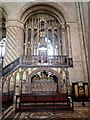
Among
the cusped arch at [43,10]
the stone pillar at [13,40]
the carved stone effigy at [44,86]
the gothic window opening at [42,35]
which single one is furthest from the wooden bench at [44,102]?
the cusped arch at [43,10]

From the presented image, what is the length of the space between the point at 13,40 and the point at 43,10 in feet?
16.5

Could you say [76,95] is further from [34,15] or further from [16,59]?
[34,15]

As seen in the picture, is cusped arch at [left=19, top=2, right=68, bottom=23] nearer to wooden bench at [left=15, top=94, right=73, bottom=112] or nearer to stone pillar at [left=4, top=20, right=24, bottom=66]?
stone pillar at [left=4, top=20, right=24, bottom=66]

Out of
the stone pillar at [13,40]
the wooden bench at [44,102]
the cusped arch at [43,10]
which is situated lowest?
the wooden bench at [44,102]

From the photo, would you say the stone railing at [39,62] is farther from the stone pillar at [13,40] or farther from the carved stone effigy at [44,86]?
the carved stone effigy at [44,86]

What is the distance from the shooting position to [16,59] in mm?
11875

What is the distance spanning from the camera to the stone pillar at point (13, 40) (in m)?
12.8

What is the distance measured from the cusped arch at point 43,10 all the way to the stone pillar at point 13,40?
1123 millimetres

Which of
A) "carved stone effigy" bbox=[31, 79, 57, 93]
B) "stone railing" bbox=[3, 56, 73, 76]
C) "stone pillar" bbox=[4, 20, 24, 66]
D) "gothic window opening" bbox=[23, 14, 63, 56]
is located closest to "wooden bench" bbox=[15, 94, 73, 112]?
"carved stone effigy" bbox=[31, 79, 57, 93]

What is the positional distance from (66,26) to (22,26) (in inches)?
179

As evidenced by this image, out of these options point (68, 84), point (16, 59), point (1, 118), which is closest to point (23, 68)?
point (16, 59)

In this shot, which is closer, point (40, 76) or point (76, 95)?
point (76, 95)

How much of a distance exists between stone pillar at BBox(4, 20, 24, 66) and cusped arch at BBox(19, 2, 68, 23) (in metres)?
1.12

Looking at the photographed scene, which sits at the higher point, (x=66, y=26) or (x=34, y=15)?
(x=34, y=15)
